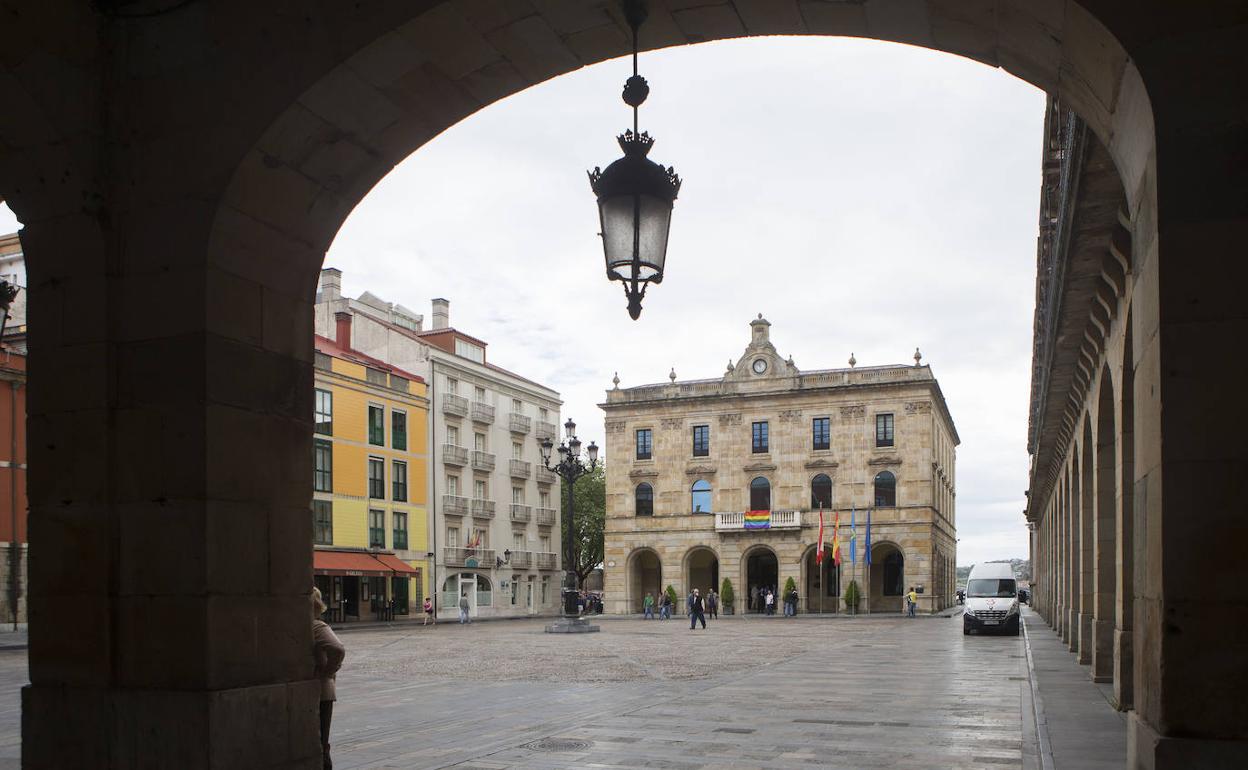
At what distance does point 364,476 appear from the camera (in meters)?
49.8

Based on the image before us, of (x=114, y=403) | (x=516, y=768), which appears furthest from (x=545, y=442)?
(x=114, y=403)

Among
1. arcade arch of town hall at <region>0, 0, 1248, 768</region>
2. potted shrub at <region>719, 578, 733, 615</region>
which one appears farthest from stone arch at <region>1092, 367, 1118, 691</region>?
potted shrub at <region>719, 578, 733, 615</region>

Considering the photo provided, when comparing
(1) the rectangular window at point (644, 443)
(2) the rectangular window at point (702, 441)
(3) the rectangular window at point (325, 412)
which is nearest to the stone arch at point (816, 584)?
(2) the rectangular window at point (702, 441)

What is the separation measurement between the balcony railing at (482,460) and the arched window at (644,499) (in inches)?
348

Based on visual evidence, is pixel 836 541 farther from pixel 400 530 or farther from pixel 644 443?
pixel 400 530

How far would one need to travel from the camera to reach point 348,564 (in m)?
46.2

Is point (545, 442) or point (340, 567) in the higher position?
point (545, 442)

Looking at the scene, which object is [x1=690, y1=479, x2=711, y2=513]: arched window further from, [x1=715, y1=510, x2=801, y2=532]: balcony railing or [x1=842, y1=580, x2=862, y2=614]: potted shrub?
[x1=842, y1=580, x2=862, y2=614]: potted shrub

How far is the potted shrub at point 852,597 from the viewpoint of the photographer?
186 feet

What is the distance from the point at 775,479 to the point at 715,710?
47.6m

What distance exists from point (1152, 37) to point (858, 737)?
28.9ft

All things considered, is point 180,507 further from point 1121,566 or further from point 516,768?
point 1121,566

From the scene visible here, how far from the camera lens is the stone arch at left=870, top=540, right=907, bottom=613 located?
194ft

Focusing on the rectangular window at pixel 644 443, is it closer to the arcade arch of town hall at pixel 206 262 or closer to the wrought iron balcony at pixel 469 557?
the wrought iron balcony at pixel 469 557
